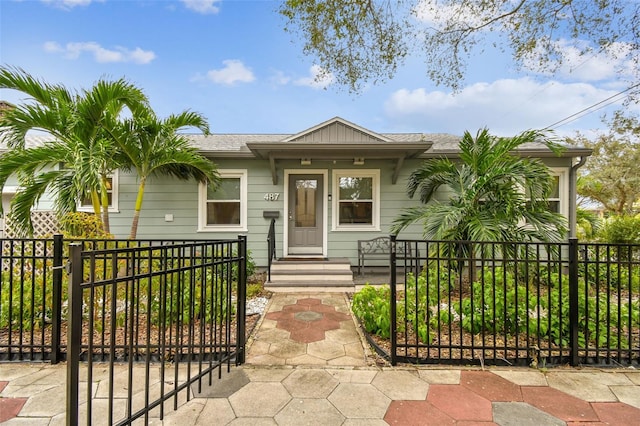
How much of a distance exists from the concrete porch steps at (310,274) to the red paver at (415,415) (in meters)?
3.04

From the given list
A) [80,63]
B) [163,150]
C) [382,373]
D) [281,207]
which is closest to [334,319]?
[382,373]

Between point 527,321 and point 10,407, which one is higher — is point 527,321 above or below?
above

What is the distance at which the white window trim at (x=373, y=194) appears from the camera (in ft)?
20.2

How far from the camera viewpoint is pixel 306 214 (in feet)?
20.8

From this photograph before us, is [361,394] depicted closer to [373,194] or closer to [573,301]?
[573,301]

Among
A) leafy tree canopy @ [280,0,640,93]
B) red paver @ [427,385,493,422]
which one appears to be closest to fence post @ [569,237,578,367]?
red paver @ [427,385,493,422]

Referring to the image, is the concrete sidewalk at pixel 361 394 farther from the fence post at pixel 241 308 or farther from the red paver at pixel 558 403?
the fence post at pixel 241 308

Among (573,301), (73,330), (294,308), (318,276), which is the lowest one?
(294,308)

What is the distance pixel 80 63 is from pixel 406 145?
881cm

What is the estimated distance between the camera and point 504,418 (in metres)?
1.86

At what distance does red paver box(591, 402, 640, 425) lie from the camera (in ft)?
6.02

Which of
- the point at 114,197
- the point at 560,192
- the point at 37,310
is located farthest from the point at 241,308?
the point at 560,192

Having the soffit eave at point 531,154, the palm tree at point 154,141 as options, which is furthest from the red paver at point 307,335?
the soffit eave at point 531,154

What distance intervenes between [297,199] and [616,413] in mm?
5331
